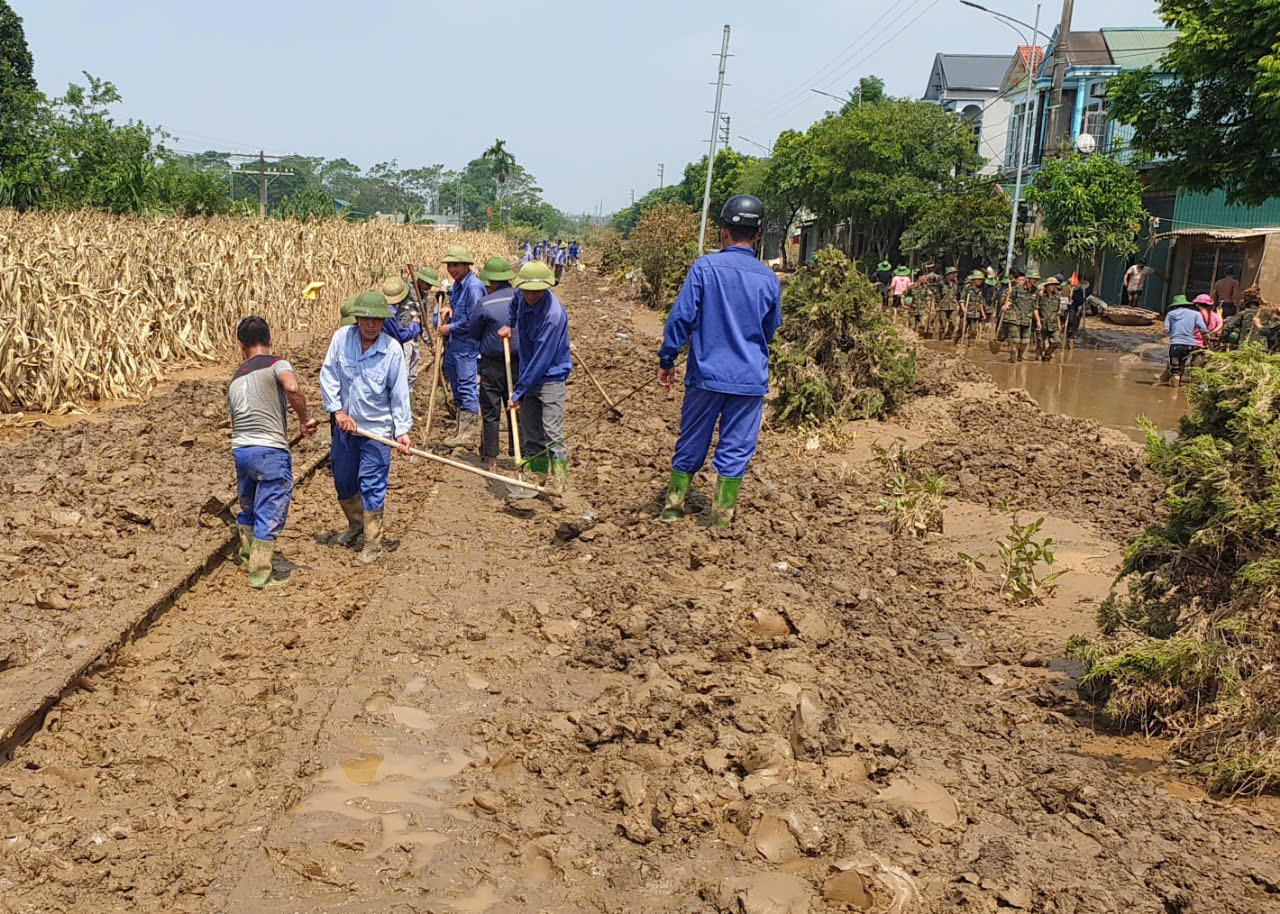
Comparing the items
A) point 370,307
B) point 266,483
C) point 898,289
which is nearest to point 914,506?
point 370,307

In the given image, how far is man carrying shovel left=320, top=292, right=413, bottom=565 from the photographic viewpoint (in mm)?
6781

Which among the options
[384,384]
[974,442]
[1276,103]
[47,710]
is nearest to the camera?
[47,710]

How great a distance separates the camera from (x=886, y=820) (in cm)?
373

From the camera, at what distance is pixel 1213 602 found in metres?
4.59

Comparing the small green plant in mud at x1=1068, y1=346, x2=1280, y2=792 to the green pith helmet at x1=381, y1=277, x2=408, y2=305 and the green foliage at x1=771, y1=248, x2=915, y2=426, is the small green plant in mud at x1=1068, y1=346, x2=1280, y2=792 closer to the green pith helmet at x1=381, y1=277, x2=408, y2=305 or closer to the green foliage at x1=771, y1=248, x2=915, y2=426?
the green foliage at x1=771, y1=248, x2=915, y2=426

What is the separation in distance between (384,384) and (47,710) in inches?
111

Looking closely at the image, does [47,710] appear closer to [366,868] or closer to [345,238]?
[366,868]

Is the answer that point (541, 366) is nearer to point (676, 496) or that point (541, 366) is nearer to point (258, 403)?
point (676, 496)

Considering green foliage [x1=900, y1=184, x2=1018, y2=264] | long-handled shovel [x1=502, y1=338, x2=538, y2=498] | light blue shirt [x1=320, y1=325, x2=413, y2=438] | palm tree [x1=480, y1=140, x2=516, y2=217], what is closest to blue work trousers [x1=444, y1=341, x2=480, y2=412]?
long-handled shovel [x1=502, y1=338, x2=538, y2=498]

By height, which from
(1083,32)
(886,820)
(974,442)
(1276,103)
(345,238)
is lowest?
(886,820)

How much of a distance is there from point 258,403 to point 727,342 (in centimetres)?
281

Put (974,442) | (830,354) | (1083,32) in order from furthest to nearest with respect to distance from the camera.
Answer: (1083,32)
(830,354)
(974,442)

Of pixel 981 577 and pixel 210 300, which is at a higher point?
pixel 210 300

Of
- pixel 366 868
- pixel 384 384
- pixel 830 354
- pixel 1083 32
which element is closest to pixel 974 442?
pixel 830 354
